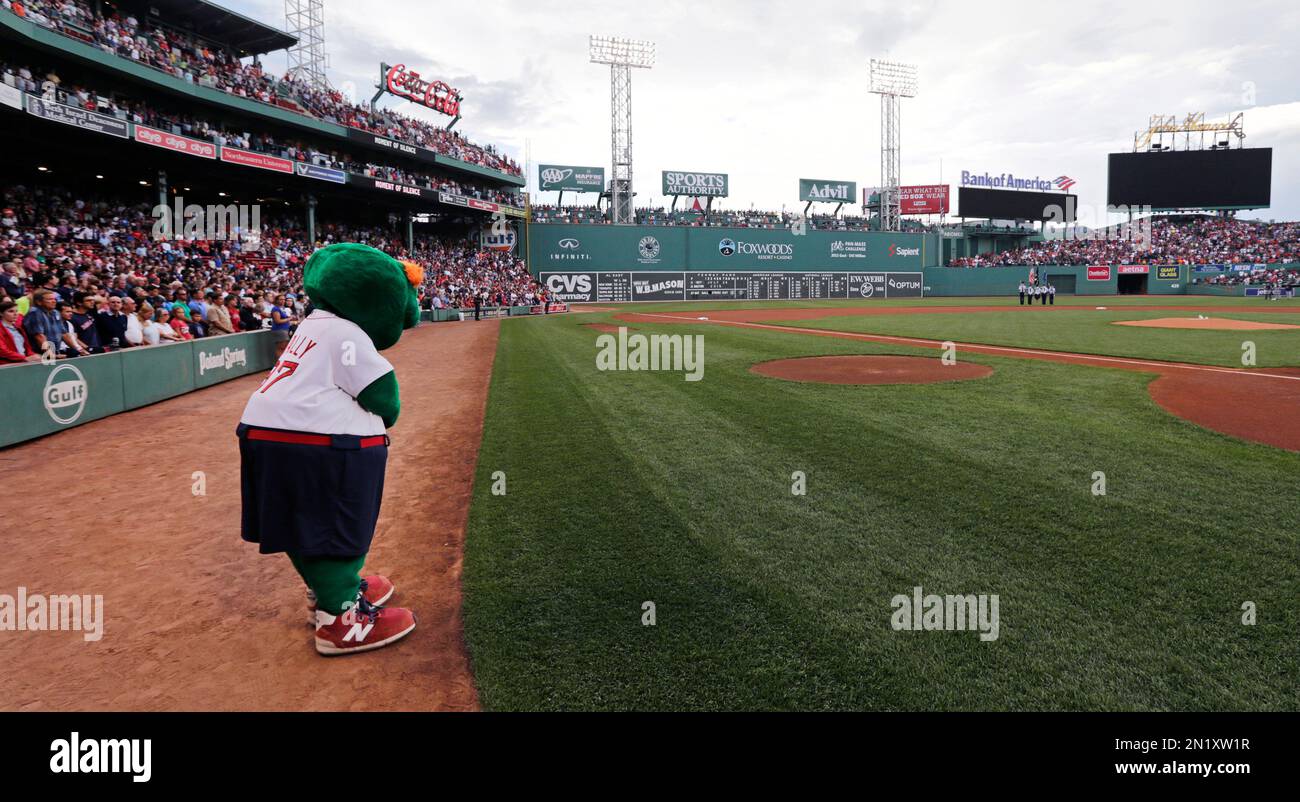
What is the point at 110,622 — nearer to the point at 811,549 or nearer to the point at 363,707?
the point at 363,707

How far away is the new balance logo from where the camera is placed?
3.48 meters

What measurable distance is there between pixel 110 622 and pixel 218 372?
11434 millimetres

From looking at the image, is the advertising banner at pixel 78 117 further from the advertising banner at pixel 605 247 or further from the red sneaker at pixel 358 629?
the advertising banner at pixel 605 247

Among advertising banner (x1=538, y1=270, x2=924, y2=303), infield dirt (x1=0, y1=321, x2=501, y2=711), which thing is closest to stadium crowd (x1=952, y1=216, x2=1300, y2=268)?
advertising banner (x1=538, y1=270, x2=924, y2=303)

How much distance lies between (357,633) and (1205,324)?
2803 centimetres

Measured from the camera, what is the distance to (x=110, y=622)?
3883 mm

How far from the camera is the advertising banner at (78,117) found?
1934cm

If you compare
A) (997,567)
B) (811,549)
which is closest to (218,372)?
(811,549)

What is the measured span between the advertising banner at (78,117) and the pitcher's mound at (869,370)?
22.0 meters

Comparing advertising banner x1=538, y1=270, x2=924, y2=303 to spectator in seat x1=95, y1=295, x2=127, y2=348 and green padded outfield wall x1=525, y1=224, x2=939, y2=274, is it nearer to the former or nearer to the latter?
green padded outfield wall x1=525, y1=224, x2=939, y2=274

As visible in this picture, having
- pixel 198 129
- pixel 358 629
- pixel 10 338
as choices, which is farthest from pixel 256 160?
pixel 358 629

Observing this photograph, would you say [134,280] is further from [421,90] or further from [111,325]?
[421,90]

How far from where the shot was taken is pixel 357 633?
351 centimetres
